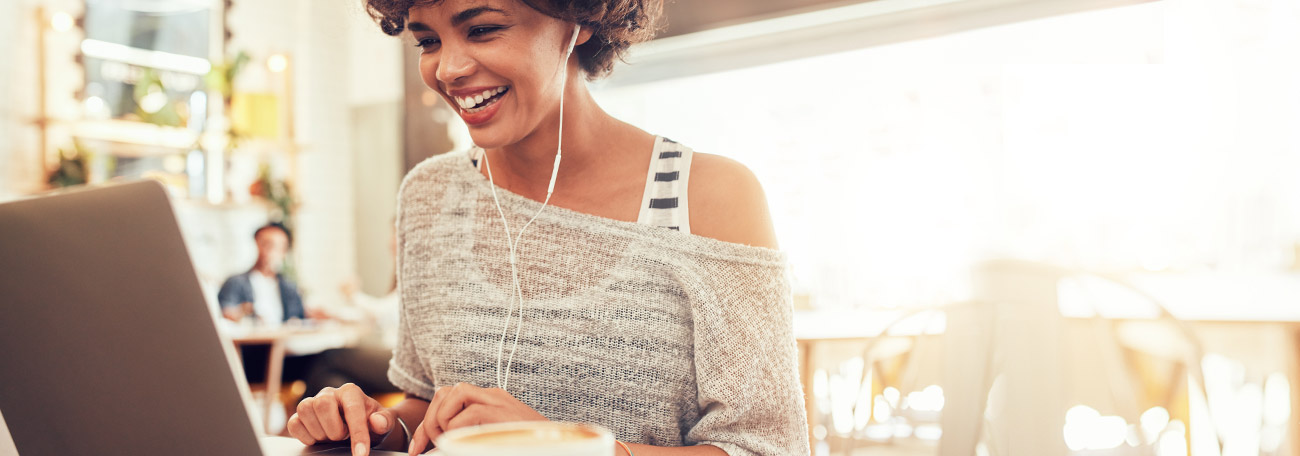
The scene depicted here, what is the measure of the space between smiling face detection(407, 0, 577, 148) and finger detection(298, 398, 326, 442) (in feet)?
1.12

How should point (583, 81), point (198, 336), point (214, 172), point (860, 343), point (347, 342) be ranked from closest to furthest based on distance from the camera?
point (198, 336)
point (583, 81)
point (860, 343)
point (347, 342)
point (214, 172)

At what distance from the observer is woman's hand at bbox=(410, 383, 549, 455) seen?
2.15 ft

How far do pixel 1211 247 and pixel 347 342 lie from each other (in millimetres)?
3904

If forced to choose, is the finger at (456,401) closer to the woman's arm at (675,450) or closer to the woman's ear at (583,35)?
the woman's arm at (675,450)

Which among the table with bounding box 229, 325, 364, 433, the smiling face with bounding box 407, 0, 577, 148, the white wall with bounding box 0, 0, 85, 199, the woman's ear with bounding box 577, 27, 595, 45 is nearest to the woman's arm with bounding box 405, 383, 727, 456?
the smiling face with bounding box 407, 0, 577, 148

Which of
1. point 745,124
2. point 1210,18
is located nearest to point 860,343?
point 745,124

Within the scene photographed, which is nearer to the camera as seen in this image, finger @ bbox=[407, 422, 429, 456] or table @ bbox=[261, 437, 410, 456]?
finger @ bbox=[407, 422, 429, 456]

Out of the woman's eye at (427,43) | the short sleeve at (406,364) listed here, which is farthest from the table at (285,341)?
the woman's eye at (427,43)

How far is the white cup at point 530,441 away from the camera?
0.37m

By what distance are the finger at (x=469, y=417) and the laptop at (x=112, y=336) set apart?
0.48 feet

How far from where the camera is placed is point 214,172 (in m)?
5.02

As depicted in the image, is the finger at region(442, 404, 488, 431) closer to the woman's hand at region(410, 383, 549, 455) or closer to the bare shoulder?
the woman's hand at region(410, 383, 549, 455)

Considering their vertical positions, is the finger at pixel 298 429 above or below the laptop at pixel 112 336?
below

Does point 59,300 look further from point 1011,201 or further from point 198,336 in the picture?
point 1011,201
